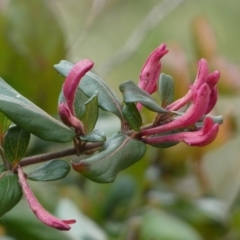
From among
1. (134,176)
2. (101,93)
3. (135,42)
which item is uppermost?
(135,42)

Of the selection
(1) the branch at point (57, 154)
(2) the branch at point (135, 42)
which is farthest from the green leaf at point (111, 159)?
(2) the branch at point (135, 42)

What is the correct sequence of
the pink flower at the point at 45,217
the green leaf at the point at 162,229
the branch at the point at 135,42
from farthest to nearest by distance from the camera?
the branch at the point at 135,42
the green leaf at the point at 162,229
the pink flower at the point at 45,217

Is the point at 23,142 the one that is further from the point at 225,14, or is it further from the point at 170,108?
the point at 225,14

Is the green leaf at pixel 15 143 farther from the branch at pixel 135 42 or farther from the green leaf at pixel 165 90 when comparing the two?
the branch at pixel 135 42

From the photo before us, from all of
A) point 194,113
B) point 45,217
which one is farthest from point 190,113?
point 45,217

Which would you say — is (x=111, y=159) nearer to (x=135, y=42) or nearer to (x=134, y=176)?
(x=134, y=176)

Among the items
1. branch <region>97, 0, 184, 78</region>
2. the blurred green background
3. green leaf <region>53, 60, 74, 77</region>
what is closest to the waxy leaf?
green leaf <region>53, 60, 74, 77</region>

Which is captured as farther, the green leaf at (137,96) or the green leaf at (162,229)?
the green leaf at (162,229)

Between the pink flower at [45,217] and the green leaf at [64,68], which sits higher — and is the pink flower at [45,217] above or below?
below
